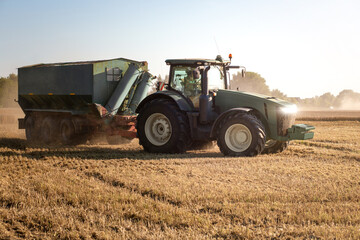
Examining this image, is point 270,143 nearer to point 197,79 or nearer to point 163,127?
point 197,79

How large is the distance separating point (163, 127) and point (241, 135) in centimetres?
213

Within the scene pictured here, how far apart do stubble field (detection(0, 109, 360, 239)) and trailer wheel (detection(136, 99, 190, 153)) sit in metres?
0.79

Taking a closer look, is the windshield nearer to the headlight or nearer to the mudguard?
the mudguard

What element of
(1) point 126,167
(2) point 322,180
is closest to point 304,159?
(2) point 322,180

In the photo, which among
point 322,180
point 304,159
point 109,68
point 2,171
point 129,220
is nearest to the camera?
point 129,220

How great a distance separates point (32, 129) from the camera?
15000 mm

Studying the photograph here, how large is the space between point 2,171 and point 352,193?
6.57m

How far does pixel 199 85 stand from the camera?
10.7m

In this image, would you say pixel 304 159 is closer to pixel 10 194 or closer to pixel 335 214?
pixel 335 214

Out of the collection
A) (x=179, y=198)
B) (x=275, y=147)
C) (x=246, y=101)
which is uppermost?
(x=246, y=101)

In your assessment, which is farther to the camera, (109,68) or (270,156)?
(109,68)

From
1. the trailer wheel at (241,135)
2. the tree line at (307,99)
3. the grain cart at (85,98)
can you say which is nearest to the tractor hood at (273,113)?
the trailer wheel at (241,135)

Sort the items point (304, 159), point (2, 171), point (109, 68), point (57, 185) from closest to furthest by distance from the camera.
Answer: point (57, 185) → point (2, 171) → point (304, 159) → point (109, 68)

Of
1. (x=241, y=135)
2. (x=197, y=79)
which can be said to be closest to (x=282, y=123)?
(x=241, y=135)
